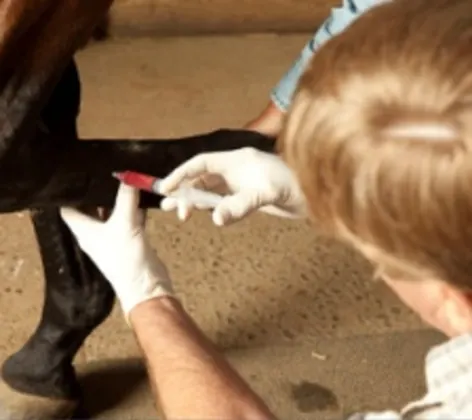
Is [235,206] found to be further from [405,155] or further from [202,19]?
[202,19]

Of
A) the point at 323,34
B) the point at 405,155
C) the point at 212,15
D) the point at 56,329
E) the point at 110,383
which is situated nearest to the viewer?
the point at 405,155

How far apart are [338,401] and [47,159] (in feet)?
2.24

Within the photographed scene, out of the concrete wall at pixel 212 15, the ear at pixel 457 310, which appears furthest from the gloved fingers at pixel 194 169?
the concrete wall at pixel 212 15

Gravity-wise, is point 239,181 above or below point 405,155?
below

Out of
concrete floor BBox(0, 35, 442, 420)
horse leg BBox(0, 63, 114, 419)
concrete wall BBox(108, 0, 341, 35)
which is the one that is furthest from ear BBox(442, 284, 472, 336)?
concrete wall BBox(108, 0, 341, 35)

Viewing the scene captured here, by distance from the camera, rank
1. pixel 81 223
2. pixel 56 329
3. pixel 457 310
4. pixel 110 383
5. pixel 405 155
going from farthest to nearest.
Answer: pixel 110 383 → pixel 56 329 → pixel 81 223 → pixel 457 310 → pixel 405 155

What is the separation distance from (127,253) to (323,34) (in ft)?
1.31

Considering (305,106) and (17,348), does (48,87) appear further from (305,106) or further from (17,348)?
(17,348)

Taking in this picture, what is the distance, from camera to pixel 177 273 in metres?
1.70

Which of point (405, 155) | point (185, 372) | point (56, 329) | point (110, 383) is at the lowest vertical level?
point (110, 383)

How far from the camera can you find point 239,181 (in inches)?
44.2

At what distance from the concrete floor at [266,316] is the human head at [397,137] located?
82cm

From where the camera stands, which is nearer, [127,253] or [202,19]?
[127,253]

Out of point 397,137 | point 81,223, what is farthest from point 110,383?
point 397,137
